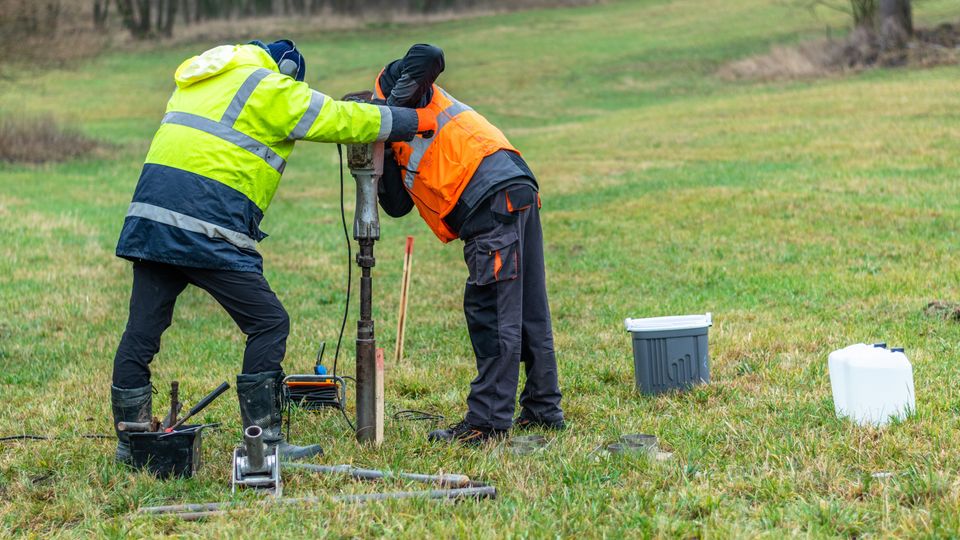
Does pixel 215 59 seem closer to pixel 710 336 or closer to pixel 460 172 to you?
pixel 460 172

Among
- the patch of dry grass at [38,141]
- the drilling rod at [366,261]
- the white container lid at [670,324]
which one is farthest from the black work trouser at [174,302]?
the patch of dry grass at [38,141]

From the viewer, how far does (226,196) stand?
17.4 feet

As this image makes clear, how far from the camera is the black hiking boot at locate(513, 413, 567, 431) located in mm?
6090

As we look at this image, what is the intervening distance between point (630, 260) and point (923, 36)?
25.3 m

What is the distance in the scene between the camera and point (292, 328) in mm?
9531

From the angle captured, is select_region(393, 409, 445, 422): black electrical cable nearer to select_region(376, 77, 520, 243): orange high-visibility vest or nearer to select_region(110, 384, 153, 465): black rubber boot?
select_region(376, 77, 520, 243): orange high-visibility vest

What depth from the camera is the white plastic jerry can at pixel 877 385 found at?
5.50 meters

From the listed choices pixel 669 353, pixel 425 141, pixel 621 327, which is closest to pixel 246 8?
pixel 621 327

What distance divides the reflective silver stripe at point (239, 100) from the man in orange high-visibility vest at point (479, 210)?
0.74m

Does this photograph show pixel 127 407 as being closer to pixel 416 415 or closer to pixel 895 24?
pixel 416 415

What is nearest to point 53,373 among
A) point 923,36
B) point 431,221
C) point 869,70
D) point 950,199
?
point 431,221

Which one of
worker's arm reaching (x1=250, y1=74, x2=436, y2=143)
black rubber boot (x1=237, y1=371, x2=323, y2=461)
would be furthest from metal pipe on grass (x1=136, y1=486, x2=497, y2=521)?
worker's arm reaching (x1=250, y1=74, x2=436, y2=143)

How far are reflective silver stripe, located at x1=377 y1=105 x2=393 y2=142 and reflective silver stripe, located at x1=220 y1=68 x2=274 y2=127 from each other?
62cm

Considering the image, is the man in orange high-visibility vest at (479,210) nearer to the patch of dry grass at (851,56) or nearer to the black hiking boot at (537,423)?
the black hiking boot at (537,423)
